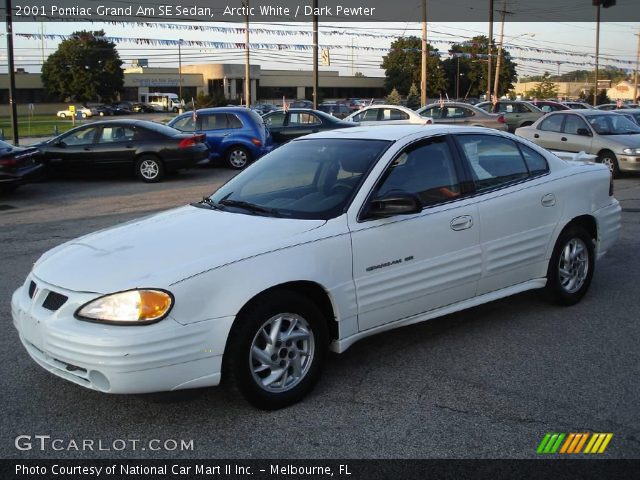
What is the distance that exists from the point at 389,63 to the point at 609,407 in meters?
102

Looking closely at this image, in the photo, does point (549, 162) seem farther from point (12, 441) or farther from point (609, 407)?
point (12, 441)

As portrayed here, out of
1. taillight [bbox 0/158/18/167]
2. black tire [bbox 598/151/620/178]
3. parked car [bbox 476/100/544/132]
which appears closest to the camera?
taillight [bbox 0/158/18/167]

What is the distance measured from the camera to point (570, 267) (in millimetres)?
5766

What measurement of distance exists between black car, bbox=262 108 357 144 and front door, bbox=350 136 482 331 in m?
14.3

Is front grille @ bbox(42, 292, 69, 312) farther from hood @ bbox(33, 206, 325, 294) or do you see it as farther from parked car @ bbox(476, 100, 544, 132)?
parked car @ bbox(476, 100, 544, 132)

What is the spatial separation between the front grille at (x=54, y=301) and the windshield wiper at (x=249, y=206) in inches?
53.8

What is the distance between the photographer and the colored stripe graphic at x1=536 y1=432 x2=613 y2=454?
3469 mm

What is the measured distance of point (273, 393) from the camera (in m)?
3.89

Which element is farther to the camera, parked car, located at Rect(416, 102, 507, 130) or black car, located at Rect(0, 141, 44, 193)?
parked car, located at Rect(416, 102, 507, 130)

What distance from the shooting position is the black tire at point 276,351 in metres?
3.72

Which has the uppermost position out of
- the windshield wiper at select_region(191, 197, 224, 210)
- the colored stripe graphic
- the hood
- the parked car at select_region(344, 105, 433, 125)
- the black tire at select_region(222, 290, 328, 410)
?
the parked car at select_region(344, 105, 433, 125)

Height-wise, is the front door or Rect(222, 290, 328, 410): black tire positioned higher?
the front door

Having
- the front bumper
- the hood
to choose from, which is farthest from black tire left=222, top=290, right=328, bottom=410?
the hood

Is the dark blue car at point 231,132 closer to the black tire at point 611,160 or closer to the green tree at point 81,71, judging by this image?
the black tire at point 611,160
